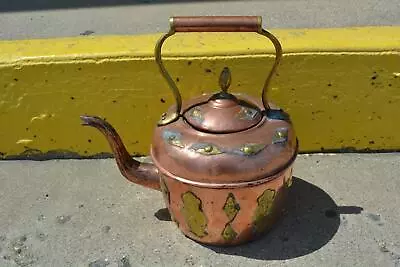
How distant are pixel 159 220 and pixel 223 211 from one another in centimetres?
42

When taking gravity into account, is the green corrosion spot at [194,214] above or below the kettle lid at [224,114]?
below

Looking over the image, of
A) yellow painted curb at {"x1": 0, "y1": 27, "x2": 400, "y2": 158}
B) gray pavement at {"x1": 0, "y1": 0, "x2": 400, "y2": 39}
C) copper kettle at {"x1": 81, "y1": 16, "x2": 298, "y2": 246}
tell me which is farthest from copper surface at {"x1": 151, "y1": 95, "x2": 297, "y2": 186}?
gray pavement at {"x1": 0, "y1": 0, "x2": 400, "y2": 39}

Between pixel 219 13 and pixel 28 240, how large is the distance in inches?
79.1

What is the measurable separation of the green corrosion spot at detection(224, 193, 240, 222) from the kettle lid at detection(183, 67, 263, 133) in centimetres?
23

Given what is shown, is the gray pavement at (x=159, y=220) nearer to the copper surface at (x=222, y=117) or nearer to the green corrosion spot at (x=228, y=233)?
the green corrosion spot at (x=228, y=233)

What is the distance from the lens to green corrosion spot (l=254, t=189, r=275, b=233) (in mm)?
2045

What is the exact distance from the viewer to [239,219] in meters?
2.07

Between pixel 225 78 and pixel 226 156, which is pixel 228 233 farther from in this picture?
pixel 225 78

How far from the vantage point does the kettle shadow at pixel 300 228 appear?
2188 mm

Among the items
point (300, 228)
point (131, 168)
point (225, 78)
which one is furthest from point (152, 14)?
point (300, 228)

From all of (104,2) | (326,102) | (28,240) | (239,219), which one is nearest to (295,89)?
(326,102)

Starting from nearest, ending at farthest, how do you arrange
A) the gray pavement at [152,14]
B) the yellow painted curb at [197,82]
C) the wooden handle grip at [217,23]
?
1. the wooden handle grip at [217,23]
2. the yellow painted curb at [197,82]
3. the gray pavement at [152,14]

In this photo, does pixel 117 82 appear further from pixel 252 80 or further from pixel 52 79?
pixel 252 80

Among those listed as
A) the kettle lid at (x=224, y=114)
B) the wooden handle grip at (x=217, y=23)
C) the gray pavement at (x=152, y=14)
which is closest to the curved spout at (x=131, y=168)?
the kettle lid at (x=224, y=114)
